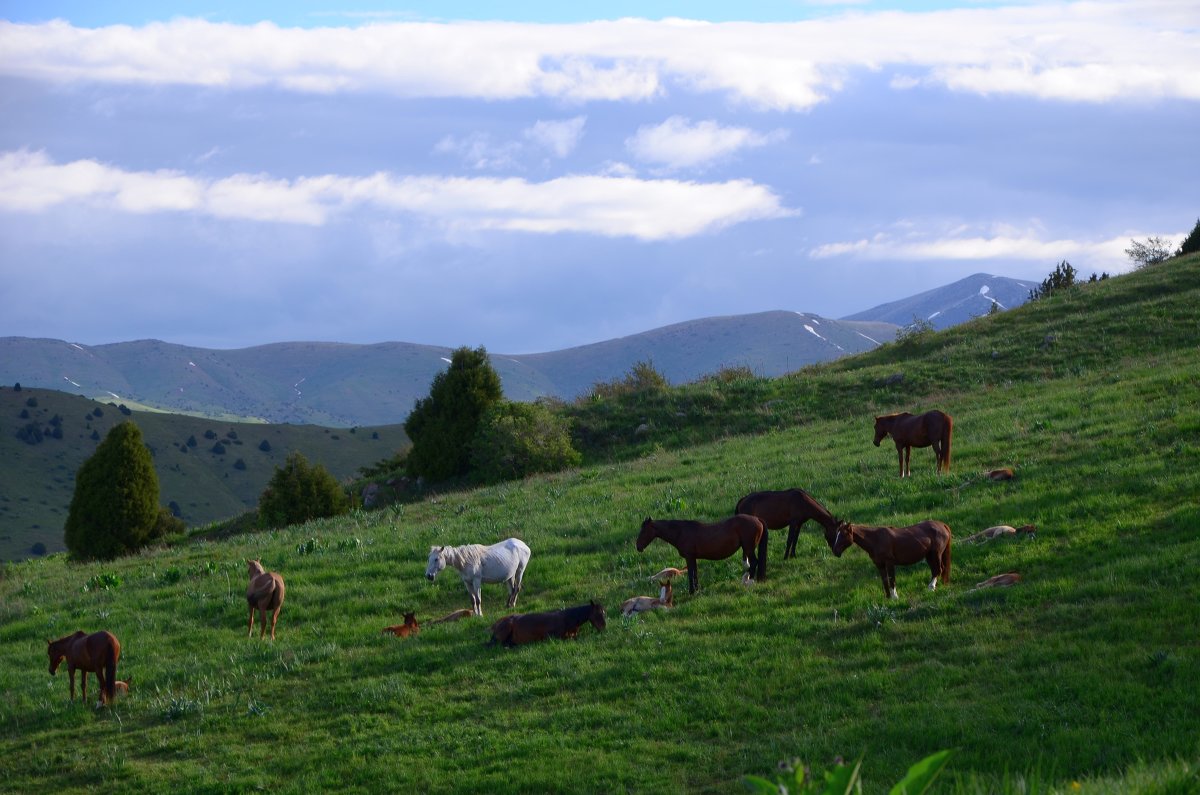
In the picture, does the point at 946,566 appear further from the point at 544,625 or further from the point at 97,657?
the point at 97,657

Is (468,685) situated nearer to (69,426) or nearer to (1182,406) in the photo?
(1182,406)

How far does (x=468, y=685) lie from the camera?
45.5 feet

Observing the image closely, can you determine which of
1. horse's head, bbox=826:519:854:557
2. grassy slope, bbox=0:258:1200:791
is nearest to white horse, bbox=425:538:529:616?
grassy slope, bbox=0:258:1200:791

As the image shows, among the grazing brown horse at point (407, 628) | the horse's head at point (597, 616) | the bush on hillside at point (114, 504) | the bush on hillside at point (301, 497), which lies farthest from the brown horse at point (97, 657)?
the bush on hillside at point (114, 504)

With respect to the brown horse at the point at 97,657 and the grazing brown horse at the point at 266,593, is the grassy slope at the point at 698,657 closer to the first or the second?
the brown horse at the point at 97,657

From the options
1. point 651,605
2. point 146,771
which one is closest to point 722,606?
point 651,605

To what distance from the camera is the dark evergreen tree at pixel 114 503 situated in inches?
1672

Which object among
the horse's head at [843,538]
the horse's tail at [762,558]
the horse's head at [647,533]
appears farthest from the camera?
the horse's tail at [762,558]

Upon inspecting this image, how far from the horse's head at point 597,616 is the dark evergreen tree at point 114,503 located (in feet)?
106

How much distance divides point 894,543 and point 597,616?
431 centimetres

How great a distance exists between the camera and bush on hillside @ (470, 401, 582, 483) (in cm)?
3916

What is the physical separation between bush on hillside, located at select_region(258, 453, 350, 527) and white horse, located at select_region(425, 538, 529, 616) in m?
25.3

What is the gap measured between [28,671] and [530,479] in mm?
19107

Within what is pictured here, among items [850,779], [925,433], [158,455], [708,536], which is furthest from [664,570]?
[158,455]
